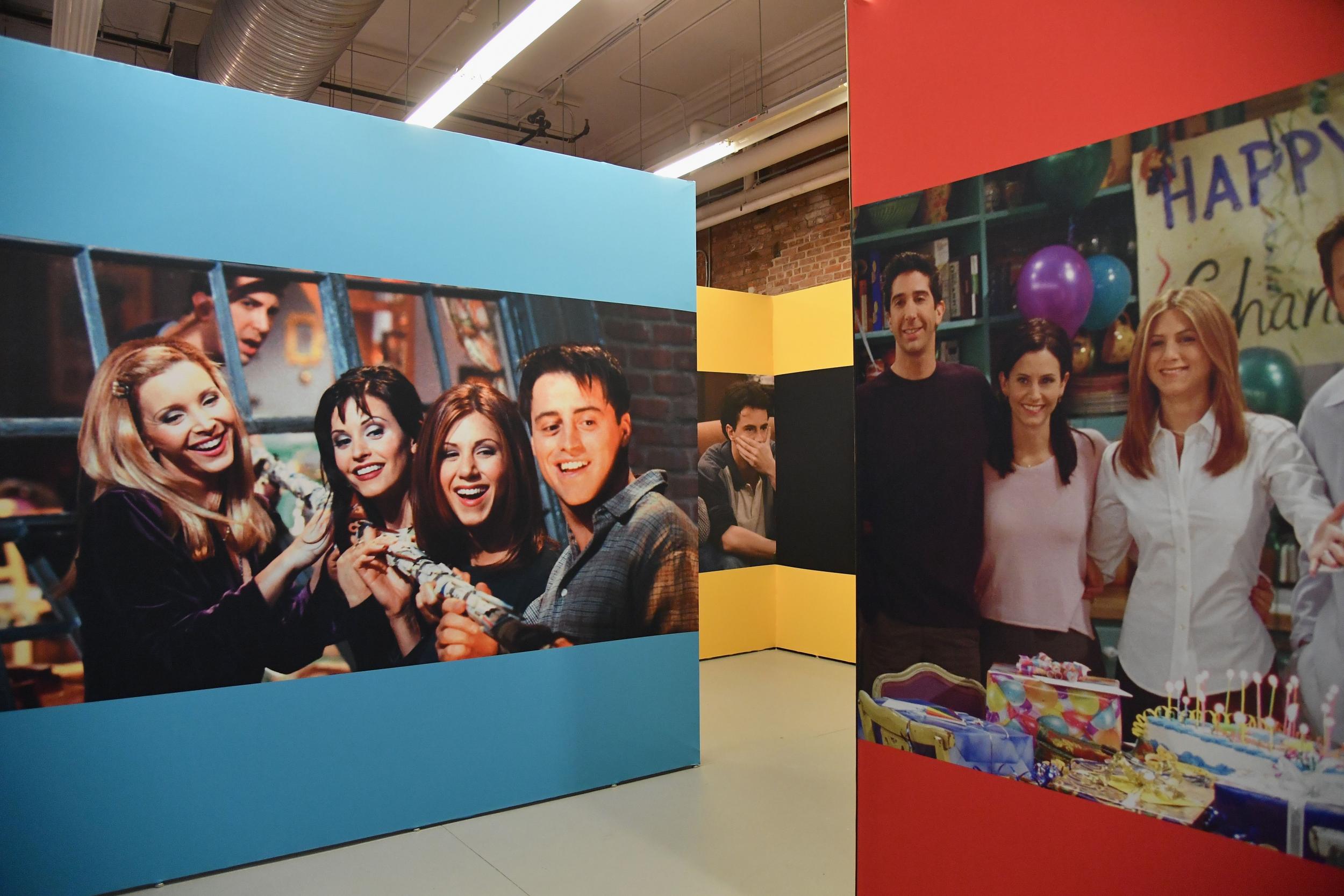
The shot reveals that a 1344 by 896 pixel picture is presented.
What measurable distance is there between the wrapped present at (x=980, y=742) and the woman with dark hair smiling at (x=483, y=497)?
6.86 feet

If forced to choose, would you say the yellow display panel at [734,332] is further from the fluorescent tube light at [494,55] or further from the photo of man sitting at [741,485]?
the fluorescent tube light at [494,55]

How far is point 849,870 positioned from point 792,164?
7.43m

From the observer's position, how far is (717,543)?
719cm

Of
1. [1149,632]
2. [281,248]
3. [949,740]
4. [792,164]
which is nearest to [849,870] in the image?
[949,740]

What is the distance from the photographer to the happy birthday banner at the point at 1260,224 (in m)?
1.81

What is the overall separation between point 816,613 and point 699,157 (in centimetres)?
374

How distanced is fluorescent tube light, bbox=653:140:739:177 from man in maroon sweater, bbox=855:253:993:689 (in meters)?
4.29

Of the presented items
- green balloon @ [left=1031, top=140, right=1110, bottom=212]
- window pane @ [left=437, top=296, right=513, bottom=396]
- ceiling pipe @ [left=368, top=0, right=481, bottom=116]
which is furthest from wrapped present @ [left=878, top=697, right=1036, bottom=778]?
ceiling pipe @ [left=368, top=0, right=481, bottom=116]

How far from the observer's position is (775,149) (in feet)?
25.8

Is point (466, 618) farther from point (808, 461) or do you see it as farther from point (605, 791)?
point (808, 461)

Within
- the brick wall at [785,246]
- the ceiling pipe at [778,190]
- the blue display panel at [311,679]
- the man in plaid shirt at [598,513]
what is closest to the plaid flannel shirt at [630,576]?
the man in plaid shirt at [598,513]

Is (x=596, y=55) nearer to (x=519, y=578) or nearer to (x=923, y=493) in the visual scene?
(x=519, y=578)

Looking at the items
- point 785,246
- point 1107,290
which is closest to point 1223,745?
point 1107,290

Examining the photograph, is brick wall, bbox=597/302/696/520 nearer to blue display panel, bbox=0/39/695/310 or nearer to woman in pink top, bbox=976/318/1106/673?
blue display panel, bbox=0/39/695/310
